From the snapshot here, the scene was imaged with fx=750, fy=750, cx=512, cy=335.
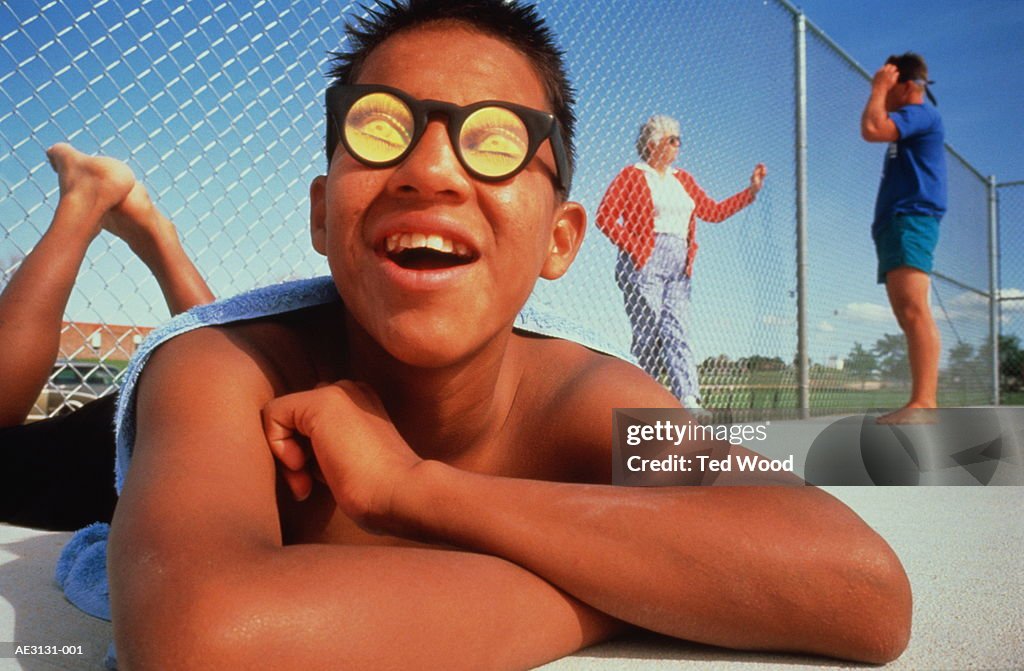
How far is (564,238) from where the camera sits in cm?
139

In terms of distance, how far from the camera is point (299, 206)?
262 cm

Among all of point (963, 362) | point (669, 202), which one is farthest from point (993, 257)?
point (669, 202)

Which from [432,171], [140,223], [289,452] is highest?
[140,223]

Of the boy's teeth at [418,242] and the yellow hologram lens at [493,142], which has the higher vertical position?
the yellow hologram lens at [493,142]

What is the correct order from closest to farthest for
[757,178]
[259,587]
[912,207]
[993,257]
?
[259,587] → [912,207] → [757,178] → [993,257]

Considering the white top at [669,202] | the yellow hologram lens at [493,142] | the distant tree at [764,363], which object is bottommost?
the distant tree at [764,363]

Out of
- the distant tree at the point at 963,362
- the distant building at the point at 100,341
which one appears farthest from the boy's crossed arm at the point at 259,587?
the distant tree at the point at 963,362

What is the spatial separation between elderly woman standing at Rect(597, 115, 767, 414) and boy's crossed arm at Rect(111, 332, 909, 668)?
3.04 meters

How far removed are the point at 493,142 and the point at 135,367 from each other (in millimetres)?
647

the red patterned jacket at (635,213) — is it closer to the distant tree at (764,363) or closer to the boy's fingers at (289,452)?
the distant tree at (764,363)

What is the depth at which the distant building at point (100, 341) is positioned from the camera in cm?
226

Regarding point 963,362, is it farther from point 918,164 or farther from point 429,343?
point 429,343

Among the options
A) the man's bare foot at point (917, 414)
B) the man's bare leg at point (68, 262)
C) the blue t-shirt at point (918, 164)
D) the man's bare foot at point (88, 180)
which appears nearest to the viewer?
the man's bare leg at point (68, 262)

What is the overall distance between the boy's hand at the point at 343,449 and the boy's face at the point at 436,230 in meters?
0.10
